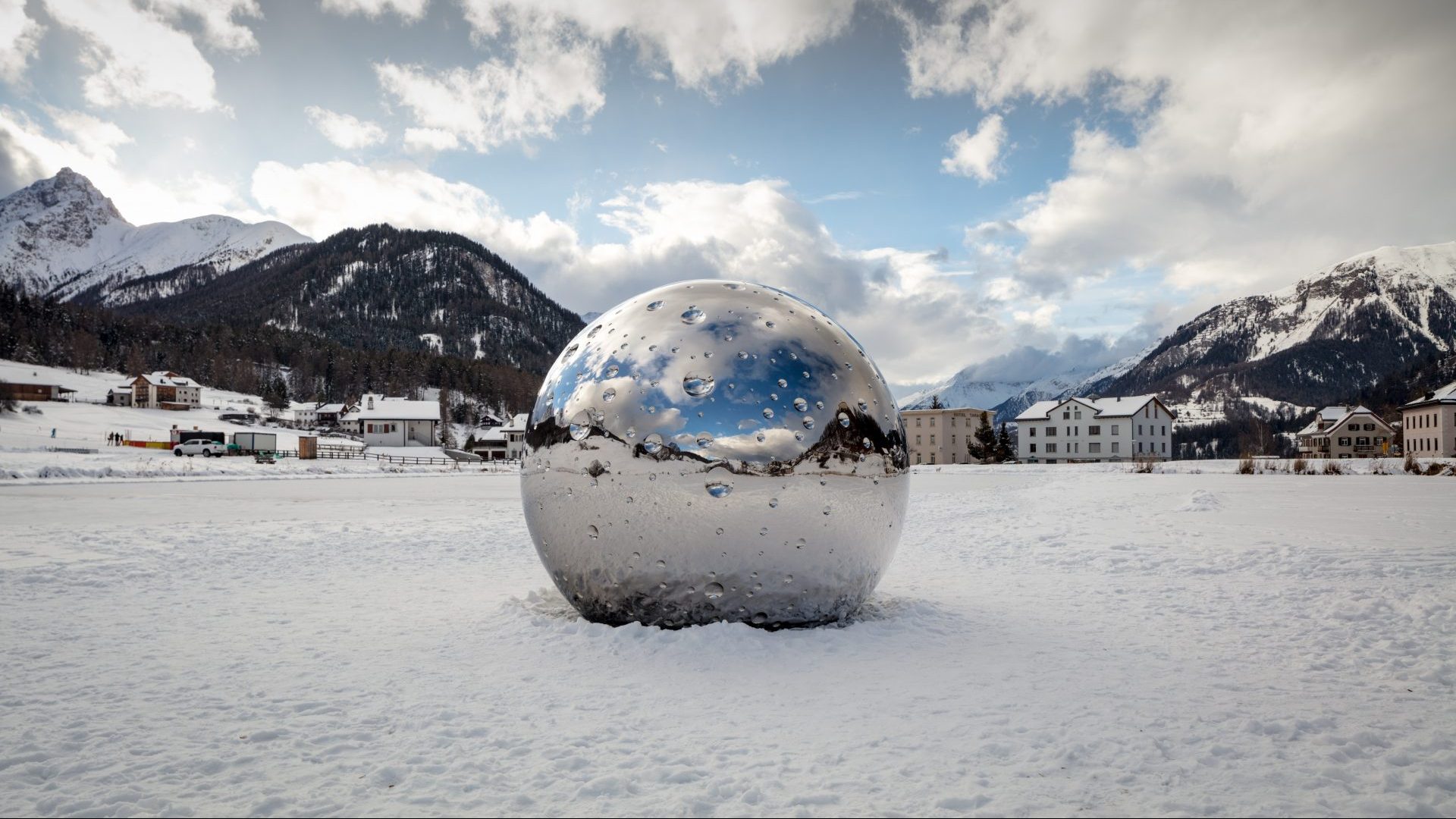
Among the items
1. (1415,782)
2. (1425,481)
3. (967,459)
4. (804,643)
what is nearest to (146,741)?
(804,643)

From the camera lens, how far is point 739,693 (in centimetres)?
575

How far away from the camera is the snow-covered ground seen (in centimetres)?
421

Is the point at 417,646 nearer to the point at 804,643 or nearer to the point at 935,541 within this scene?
the point at 804,643

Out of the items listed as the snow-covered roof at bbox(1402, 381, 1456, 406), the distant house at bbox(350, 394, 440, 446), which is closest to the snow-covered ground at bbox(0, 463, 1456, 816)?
the snow-covered roof at bbox(1402, 381, 1456, 406)

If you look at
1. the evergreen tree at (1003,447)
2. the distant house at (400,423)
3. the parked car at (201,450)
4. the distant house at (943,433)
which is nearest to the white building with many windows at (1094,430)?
the distant house at (943,433)

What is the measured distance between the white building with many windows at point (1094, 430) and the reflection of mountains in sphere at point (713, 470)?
9533 cm

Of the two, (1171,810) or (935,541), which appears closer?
(1171,810)

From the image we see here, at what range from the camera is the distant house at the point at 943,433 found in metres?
106

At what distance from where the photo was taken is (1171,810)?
3961mm

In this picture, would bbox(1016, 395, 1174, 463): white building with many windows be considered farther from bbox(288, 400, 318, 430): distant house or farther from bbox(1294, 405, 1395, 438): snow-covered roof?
bbox(288, 400, 318, 430): distant house

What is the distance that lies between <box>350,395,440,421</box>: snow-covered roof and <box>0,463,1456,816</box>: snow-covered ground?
102759mm

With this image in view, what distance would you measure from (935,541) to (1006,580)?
4.31 metres

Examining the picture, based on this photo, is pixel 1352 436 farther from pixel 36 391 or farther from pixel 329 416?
pixel 36 391

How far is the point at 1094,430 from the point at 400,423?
95249 millimetres
